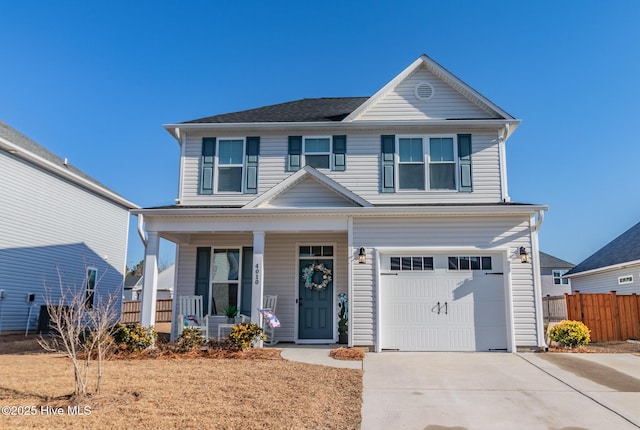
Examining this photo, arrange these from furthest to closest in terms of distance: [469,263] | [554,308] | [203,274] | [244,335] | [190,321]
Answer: [554,308] → [203,274] → [190,321] → [469,263] → [244,335]

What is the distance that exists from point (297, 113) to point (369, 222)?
415 cm

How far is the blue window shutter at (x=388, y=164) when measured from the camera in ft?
37.8

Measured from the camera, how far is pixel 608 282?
729 inches

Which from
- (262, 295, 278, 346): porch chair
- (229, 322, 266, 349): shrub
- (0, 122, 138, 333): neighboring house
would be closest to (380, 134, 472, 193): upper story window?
(262, 295, 278, 346): porch chair

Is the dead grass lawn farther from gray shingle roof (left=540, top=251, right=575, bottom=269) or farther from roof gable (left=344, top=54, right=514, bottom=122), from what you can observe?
gray shingle roof (left=540, top=251, right=575, bottom=269)

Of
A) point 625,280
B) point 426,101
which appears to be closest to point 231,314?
point 426,101

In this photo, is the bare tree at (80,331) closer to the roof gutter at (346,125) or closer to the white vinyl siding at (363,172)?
the white vinyl siding at (363,172)

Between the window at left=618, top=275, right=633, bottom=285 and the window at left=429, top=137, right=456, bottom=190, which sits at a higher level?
the window at left=429, top=137, right=456, bottom=190

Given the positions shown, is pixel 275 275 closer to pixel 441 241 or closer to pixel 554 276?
pixel 441 241

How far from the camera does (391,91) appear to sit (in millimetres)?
12023

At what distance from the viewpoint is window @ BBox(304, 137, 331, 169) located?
11.8m

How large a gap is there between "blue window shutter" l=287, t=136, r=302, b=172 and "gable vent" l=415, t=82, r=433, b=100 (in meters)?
3.27

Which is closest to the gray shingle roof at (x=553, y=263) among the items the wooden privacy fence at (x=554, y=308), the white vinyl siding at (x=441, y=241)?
the wooden privacy fence at (x=554, y=308)

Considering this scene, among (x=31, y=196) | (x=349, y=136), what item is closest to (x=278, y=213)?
(x=349, y=136)
